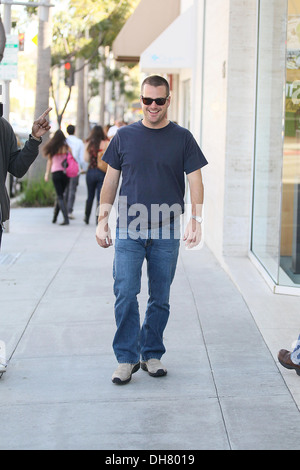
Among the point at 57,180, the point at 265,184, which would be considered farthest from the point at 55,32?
the point at 265,184

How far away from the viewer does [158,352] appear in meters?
5.30

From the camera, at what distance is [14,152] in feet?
17.2

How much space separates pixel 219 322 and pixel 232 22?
13.9 ft

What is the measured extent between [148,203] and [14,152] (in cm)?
99

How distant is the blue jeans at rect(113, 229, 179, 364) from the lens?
5020mm

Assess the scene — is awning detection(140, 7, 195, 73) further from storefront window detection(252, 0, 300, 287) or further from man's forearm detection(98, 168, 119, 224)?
man's forearm detection(98, 168, 119, 224)

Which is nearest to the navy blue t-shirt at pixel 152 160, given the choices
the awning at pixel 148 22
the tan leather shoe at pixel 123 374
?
the tan leather shoe at pixel 123 374

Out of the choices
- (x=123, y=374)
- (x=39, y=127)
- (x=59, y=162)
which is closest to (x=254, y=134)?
(x=39, y=127)

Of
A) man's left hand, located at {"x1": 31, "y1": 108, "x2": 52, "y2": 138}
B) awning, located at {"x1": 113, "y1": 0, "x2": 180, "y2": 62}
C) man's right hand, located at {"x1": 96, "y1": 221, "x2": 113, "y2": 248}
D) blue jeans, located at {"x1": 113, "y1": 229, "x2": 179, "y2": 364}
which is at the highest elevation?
awning, located at {"x1": 113, "y1": 0, "x2": 180, "y2": 62}

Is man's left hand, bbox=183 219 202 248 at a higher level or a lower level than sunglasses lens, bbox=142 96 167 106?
lower

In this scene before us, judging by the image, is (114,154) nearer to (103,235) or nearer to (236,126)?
(103,235)

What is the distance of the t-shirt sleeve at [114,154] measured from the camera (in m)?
5.02

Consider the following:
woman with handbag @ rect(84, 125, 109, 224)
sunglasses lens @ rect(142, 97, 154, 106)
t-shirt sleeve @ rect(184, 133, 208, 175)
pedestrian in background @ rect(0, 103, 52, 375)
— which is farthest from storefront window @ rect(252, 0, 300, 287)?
woman with handbag @ rect(84, 125, 109, 224)

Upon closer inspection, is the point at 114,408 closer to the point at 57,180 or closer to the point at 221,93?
the point at 221,93
